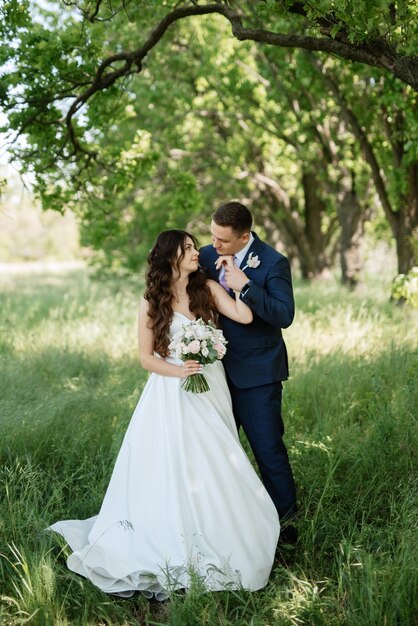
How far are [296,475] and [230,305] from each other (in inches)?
63.8

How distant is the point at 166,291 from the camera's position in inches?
185

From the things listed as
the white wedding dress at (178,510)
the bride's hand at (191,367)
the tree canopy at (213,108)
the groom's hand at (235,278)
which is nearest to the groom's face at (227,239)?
the groom's hand at (235,278)

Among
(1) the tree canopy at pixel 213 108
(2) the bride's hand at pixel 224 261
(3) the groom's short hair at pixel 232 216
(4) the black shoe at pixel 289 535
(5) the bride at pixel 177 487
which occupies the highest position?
(1) the tree canopy at pixel 213 108

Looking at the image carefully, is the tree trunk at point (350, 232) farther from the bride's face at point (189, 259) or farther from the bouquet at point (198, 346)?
the bouquet at point (198, 346)

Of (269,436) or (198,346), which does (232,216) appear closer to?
(198,346)

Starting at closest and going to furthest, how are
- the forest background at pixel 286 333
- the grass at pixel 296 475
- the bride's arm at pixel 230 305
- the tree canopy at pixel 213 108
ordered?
1. the grass at pixel 296 475
2. the forest background at pixel 286 333
3. the bride's arm at pixel 230 305
4. the tree canopy at pixel 213 108

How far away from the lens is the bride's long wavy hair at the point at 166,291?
4664 millimetres

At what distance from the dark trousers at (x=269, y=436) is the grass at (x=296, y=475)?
0.18 meters

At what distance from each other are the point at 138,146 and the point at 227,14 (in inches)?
122

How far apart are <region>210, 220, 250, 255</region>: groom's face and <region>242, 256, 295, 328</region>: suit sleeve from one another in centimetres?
28

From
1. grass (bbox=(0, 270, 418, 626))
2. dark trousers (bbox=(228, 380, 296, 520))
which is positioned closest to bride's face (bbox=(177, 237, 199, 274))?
dark trousers (bbox=(228, 380, 296, 520))

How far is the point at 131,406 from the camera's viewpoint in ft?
21.7

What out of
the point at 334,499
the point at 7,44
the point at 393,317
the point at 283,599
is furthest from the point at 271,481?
the point at 393,317

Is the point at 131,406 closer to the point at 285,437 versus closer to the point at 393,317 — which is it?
the point at 285,437
